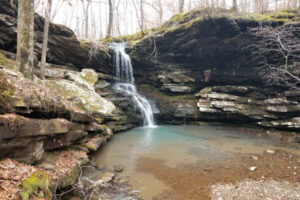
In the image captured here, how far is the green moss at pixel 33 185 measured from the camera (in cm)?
264

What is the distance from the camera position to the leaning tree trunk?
20.7ft

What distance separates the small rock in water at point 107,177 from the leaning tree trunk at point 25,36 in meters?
4.85

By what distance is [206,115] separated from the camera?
14.9 metres

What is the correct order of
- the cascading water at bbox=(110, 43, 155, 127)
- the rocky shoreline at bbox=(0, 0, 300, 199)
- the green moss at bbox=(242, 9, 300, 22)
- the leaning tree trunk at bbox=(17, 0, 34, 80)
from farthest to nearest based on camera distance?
the cascading water at bbox=(110, 43, 155, 127) → the green moss at bbox=(242, 9, 300, 22) → the leaning tree trunk at bbox=(17, 0, 34, 80) → the rocky shoreline at bbox=(0, 0, 300, 199)

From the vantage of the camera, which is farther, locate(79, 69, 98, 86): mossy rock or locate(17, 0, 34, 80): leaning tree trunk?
locate(79, 69, 98, 86): mossy rock

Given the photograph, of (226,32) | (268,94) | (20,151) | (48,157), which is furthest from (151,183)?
(268,94)

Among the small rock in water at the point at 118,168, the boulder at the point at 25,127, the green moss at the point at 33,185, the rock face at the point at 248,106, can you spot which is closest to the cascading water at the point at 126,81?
the rock face at the point at 248,106

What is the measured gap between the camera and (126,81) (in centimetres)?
1736

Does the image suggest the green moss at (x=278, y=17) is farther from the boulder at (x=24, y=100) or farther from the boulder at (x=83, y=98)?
the boulder at (x=24, y=100)

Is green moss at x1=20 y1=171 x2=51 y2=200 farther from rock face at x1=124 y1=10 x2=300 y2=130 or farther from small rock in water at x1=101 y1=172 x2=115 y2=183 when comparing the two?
rock face at x1=124 y1=10 x2=300 y2=130

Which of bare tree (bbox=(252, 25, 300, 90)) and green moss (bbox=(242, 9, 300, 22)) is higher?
green moss (bbox=(242, 9, 300, 22))

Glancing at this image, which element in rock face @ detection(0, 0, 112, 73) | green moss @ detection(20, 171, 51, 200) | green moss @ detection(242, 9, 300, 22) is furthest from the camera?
green moss @ detection(242, 9, 300, 22)

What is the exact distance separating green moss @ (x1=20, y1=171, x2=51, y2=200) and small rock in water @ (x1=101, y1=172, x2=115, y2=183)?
6.52 feet

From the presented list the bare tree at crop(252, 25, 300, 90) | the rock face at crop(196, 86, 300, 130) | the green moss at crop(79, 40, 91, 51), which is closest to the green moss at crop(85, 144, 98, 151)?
the green moss at crop(79, 40, 91, 51)
